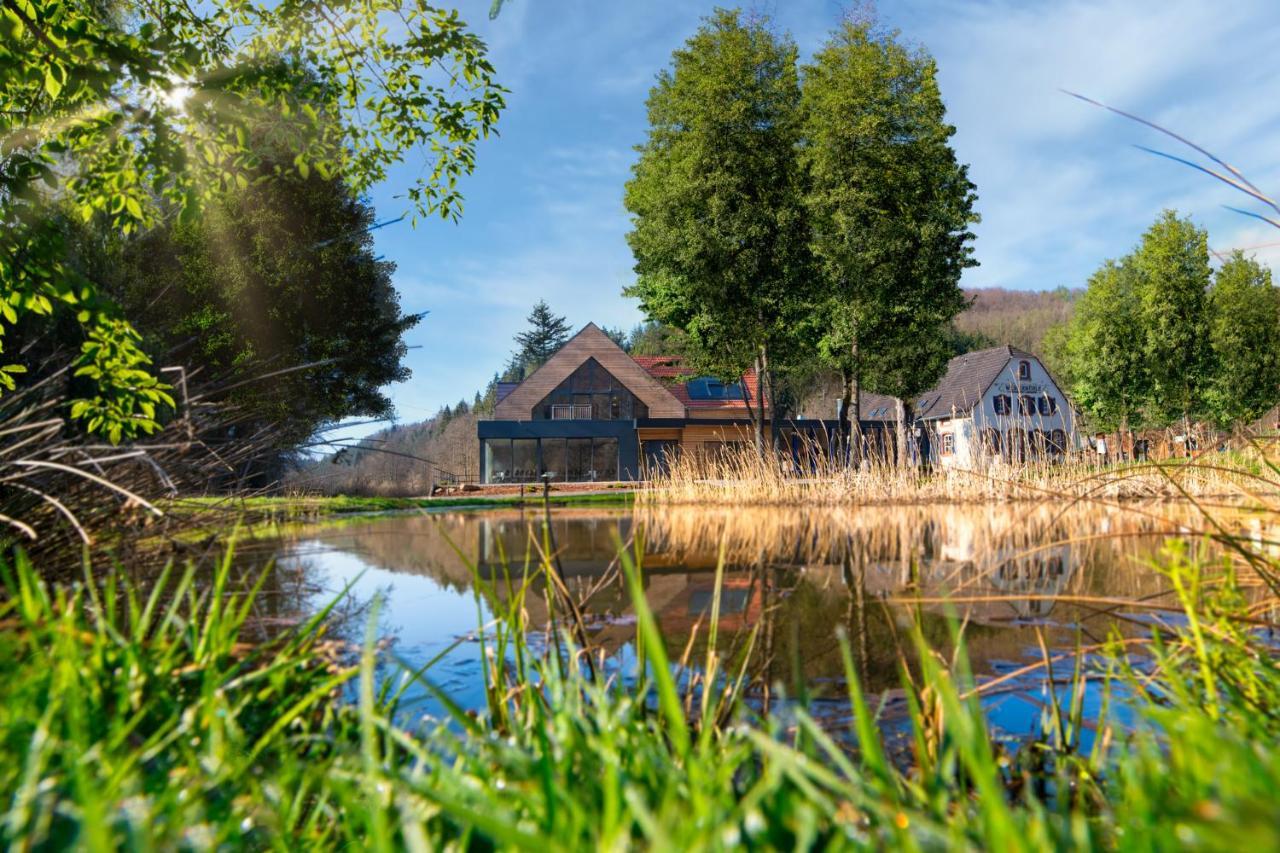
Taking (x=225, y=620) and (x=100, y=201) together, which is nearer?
(x=225, y=620)

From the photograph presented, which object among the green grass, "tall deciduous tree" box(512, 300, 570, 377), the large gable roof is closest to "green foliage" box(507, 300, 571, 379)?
"tall deciduous tree" box(512, 300, 570, 377)

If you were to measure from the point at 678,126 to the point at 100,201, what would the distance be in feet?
73.5

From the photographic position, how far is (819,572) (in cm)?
728

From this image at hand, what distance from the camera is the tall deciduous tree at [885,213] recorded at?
22.0 metres

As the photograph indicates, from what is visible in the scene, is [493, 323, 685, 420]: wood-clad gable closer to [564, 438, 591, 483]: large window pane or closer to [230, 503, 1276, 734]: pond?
[564, 438, 591, 483]: large window pane

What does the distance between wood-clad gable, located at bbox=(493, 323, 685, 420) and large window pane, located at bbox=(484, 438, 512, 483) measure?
4.81 feet

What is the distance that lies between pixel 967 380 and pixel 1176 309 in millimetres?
11767

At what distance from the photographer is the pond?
3.33 metres

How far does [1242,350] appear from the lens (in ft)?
105

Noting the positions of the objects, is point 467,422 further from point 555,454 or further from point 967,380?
point 967,380

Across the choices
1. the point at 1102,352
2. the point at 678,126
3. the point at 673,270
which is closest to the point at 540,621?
the point at 673,270

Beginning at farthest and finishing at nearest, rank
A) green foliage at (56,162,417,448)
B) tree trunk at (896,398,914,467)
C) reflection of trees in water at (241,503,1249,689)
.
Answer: green foliage at (56,162,417,448) → tree trunk at (896,398,914,467) → reflection of trees in water at (241,503,1249,689)

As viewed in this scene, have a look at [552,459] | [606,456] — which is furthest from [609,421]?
[552,459]

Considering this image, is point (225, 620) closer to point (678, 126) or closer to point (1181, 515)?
point (1181, 515)
